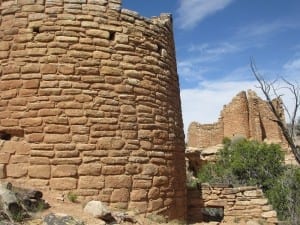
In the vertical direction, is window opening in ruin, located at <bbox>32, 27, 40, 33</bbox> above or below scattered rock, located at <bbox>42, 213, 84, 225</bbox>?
above

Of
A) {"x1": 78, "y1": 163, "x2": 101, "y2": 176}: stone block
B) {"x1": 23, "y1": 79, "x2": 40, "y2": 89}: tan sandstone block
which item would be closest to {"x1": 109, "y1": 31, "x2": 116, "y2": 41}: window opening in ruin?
{"x1": 23, "y1": 79, "x2": 40, "y2": 89}: tan sandstone block

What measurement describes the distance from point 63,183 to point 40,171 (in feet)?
1.30

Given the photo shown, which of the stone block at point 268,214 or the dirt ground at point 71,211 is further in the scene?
the stone block at point 268,214

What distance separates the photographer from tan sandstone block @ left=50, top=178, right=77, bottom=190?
6004mm

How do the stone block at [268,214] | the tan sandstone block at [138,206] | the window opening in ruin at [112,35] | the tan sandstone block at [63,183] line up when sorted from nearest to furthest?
the tan sandstone block at [63,183] < the tan sandstone block at [138,206] < the window opening in ruin at [112,35] < the stone block at [268,214]

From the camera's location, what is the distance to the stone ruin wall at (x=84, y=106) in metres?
6.14

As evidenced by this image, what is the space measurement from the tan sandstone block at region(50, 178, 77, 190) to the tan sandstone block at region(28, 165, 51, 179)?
0.40 feet

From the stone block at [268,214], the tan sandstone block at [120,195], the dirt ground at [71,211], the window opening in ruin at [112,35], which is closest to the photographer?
the dirt ground at [71,211]

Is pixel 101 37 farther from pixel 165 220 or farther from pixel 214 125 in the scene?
pixel 214 125

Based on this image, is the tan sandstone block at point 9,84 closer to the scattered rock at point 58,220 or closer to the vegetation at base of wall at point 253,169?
the scattered rock at point 58,220

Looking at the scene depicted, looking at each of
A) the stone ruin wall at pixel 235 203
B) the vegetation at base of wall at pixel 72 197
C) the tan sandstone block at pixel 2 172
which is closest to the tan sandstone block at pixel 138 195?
the vegetation at base of wall at pixel 72 197

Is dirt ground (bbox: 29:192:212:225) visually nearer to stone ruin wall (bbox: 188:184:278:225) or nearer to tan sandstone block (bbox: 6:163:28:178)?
tan sandstone block (bbox: 6:163:28:178)

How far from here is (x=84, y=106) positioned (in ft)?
20.8

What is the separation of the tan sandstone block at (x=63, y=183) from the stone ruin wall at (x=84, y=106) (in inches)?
0.6
